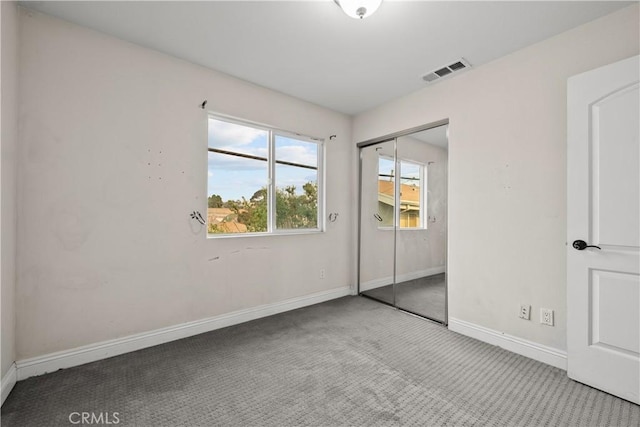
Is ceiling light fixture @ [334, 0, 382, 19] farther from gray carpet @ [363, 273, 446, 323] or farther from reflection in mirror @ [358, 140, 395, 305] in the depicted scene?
gray carpet @ [363, 273, 446, 323]

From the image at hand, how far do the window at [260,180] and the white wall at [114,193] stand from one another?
15 centimetres

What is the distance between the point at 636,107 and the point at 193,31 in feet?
9.85

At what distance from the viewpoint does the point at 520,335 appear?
238 centimetres

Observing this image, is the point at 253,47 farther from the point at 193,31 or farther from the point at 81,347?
the point at 81,347

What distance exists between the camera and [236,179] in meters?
3.04

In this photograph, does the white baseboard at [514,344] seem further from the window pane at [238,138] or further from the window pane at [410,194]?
the window pane at [238,138]

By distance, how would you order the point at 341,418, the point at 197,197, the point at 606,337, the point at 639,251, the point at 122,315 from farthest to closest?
the point at 197,197 < the point at 122,315 < the point at 606,337 < the point at 639,251 < the point at 341,418

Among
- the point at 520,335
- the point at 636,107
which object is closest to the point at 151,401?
the point at 520,335

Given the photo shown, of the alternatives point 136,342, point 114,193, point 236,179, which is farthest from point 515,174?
point 136,342

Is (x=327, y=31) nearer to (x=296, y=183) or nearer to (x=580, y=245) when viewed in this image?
(x=296, y=183)

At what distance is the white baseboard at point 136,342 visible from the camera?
1991mm

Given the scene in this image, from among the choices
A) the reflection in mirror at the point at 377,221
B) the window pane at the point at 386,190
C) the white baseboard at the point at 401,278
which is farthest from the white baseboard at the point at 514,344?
the window pane at the point at 386,190

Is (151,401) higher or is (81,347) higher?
(81,347)

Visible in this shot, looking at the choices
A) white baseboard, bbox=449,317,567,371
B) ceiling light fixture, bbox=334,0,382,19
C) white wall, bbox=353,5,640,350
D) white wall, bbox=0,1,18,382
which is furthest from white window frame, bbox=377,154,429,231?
white wall, bbox=0,1,18,382
